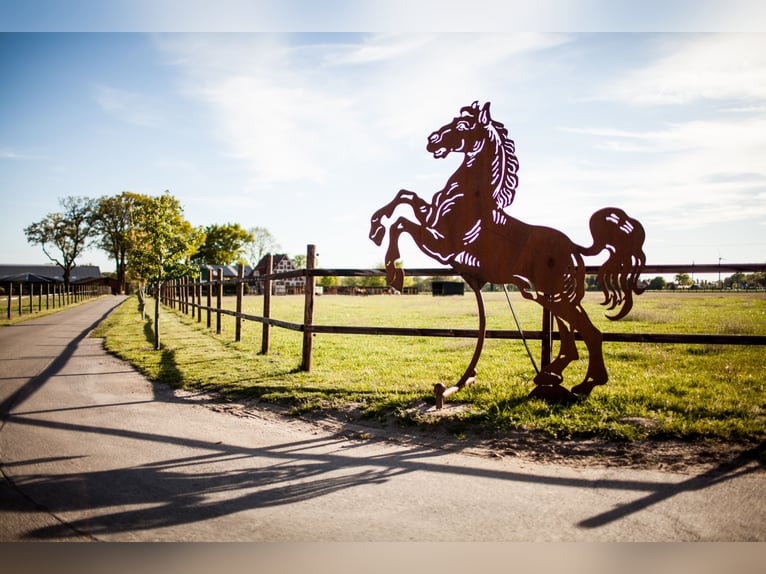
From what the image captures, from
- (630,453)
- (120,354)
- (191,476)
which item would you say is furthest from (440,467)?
(120,354)

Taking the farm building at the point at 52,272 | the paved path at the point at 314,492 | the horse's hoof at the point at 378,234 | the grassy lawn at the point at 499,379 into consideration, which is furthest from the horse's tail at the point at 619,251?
the farm building at the point at 52,272

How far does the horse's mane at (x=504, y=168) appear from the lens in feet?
16.2

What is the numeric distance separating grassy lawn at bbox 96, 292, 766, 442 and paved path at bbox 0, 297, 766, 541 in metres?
0.73

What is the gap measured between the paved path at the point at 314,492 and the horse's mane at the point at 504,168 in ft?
9.21

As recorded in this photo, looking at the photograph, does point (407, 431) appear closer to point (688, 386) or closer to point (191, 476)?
point (191, 476)

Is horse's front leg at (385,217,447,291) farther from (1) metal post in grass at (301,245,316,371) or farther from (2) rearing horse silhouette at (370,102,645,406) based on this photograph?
(1) metal post in grass at (301,245,316,371)

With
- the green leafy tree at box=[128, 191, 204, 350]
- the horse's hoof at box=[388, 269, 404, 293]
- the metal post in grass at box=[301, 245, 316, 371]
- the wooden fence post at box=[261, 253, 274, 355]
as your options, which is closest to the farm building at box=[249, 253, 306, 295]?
the green leafy tree at box=[128, 191, 204, 350]

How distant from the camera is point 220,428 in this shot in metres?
4.24

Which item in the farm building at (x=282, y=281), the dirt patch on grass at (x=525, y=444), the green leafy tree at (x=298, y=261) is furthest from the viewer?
the green leafy tree at (x=298, y=261)

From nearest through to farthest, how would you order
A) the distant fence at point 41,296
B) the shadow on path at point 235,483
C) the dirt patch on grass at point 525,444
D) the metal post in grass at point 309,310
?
the shadow on path at point 235,483 → the dirt patch on grass at point 525,444 → the metal post in grass at point 309,310 → the distant fence at point 41,296

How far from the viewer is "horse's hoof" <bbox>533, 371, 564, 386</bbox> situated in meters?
4.72

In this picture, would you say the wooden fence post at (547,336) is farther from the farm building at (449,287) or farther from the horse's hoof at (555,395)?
the farm building at (449,287)

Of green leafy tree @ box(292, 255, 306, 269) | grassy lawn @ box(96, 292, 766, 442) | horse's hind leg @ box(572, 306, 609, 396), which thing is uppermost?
green leafy tree @ box(292, 255, 306, 269)

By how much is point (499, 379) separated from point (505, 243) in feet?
6.34
